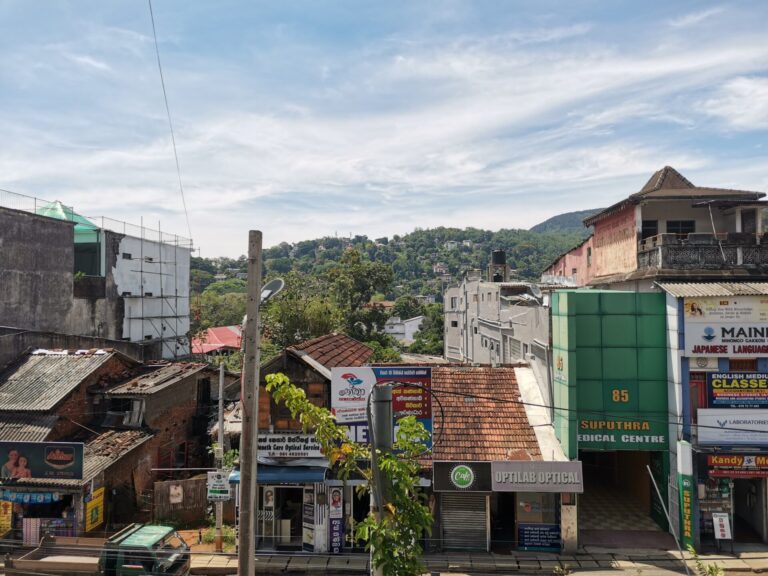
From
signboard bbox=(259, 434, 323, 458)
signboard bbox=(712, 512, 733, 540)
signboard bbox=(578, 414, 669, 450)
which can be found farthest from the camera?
signboard bbox=(578, 414, 669, 450)

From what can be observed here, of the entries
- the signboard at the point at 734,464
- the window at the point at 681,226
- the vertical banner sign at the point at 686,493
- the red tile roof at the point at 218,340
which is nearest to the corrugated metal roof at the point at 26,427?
the vertical banner sign at the point at 686,493

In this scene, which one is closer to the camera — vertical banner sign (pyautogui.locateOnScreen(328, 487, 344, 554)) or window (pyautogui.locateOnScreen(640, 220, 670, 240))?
vertical banner sign (pyautogui.locateOnScreen(328, 487, 344, 554))

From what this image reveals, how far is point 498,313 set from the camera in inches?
1398

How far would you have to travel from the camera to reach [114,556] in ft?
48.4

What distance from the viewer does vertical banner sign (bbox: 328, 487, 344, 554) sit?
1839cm

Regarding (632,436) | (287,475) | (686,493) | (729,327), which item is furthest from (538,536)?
(729,327)

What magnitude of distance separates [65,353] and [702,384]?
26628mm

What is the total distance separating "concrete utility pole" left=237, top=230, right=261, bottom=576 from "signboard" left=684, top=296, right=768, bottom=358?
1514 cm

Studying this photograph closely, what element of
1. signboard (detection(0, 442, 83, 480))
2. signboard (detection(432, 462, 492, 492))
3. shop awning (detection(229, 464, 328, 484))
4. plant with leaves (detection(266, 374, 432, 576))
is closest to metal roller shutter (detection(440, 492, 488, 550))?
signboard (detection(432, 462, 492, 492))

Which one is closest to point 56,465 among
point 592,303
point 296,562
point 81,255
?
point 296,562

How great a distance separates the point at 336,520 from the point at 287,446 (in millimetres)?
3021

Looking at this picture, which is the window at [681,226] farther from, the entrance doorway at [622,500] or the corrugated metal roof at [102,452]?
the corrugated metal roof at [102,452]

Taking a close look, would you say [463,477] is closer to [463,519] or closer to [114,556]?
[463,519]

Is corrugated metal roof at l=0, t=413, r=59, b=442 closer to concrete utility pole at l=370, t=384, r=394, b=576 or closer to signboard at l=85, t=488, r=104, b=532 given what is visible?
signboard at l=85, t=488, r=104, b=532
